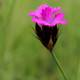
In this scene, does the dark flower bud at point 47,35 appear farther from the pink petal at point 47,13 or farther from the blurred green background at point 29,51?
the blurred green background at point 29,51

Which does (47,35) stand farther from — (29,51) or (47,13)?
(29,51)

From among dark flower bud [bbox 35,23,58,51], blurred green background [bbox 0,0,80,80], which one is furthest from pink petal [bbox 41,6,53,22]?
blurred green background [bbox 0,0,80,80]

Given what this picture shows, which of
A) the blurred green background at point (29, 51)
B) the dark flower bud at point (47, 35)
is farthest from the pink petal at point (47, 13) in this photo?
the blurred green background at point (29, 51)

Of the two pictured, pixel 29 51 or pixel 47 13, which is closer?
pixel 47 13

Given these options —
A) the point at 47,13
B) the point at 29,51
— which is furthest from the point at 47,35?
the point at 29,51

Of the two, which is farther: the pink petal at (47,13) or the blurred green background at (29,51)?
the blurred green background at (29,51)

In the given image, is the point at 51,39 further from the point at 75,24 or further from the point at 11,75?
the point at 75,24

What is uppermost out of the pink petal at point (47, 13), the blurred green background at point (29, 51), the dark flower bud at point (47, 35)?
the pink petal at point (47, 13)

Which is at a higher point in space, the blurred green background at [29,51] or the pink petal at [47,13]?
the pink petal at [47,13]

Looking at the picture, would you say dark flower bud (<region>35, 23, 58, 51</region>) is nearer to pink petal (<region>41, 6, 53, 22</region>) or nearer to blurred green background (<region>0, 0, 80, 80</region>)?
pink petal (<region>41, 6, 53, 22</region>)

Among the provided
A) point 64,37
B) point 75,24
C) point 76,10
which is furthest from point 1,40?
point 76,10
